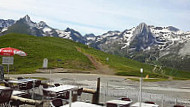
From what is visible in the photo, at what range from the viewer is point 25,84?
1773cm

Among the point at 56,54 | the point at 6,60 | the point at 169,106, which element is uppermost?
the point at 56,54

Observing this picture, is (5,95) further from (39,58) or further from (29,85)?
(39,58)

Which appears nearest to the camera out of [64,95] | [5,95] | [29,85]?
[5,95]

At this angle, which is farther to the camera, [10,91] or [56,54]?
[56,54]

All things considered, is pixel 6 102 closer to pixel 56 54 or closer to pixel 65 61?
pixel 65 61

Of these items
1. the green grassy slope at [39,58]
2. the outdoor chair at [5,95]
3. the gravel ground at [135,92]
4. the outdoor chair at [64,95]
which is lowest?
the gravel ground at [135,92]

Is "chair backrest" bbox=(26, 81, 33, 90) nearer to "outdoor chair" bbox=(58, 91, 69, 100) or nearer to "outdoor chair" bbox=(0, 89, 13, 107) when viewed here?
"outdoor chair" bbox=(58, 91, 69, 100)

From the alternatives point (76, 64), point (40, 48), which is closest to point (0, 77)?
point (76, 64)

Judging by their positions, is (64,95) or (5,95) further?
(64,95)

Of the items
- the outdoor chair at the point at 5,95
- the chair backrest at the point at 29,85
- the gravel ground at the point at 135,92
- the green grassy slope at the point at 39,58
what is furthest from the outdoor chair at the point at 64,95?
the green grassy slope at the point at 39,58

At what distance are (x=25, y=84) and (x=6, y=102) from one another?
636cm

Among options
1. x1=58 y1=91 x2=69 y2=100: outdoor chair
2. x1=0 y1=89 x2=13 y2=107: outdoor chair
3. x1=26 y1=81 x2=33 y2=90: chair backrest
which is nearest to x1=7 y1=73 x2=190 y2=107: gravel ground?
x1=58 y1=91 x2=69 y2=100: outdoor chair

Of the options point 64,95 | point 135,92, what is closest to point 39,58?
point 135,92

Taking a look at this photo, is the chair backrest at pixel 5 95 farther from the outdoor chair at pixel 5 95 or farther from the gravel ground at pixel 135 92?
the gravel ground at pixel 135 92
